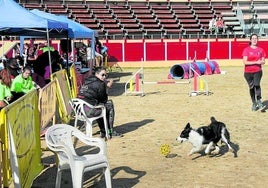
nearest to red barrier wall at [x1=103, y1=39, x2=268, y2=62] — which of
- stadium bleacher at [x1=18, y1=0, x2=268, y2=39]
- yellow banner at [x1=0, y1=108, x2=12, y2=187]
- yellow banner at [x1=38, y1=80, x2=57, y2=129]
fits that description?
stadium bleacher at [x1=18, y1=0, x2=268, y2=39]

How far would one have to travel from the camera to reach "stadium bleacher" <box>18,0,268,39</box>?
33.5 m

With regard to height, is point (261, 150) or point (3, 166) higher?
point (3, 166)

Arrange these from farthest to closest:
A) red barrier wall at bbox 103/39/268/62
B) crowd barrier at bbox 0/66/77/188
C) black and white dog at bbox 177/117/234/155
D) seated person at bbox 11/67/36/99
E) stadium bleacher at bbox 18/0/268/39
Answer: stadium bleacher at bbox 18/0/268/39
red barrier wall at bbox 103/39/268/62
seated person at bbox 11/67/36/99
black and white dog at bbox 177/117/234/155
crowd barrier at bbox 0/66/77/188

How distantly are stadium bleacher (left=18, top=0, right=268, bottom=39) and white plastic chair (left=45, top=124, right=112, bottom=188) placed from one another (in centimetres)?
2536

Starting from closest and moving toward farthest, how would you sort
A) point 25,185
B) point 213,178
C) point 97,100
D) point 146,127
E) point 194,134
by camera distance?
point 25,185 → point 213,178 → point 194,134 → point 97,100 → point 146,127

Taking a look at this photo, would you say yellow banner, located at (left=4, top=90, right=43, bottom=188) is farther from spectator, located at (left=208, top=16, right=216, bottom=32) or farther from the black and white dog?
spectator, located at (left=208, top=16, right=216, bottom=32)

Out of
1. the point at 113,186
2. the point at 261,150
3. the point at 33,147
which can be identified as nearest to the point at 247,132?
the point at 261,150

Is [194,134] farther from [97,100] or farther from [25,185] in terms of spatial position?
[25,185]

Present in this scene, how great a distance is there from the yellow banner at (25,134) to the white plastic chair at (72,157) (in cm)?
23

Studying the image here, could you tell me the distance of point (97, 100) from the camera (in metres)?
8.27

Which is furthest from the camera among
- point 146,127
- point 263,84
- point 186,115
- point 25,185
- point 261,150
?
point 263,84

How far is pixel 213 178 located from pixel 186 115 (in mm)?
4799

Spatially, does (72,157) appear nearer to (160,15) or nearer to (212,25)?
(212,25)

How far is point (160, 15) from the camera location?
1428 inches
